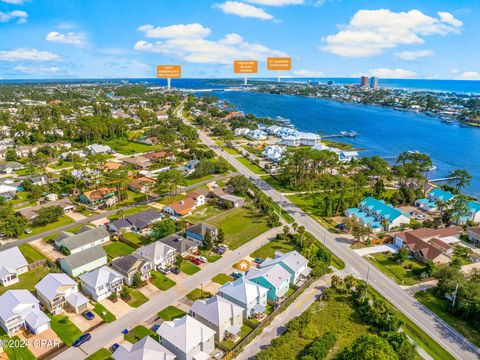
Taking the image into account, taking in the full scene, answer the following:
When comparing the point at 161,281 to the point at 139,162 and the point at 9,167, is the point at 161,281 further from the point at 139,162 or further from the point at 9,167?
the point at 9,167

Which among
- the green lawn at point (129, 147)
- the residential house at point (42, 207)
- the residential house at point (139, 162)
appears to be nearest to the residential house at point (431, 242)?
the residential house at point (42, 207)

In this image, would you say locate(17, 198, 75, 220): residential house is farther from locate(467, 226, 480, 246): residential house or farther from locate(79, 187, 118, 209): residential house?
locate(467, 226, 480, 246): residential house

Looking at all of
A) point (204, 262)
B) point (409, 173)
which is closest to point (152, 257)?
point (204, 262)

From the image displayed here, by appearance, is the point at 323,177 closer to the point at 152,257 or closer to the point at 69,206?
the point at 152,257

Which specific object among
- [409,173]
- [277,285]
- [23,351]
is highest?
[409,173]

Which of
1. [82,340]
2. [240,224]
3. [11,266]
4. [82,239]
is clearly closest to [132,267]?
[82,340]

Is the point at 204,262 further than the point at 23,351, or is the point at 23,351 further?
the point at 204,262
